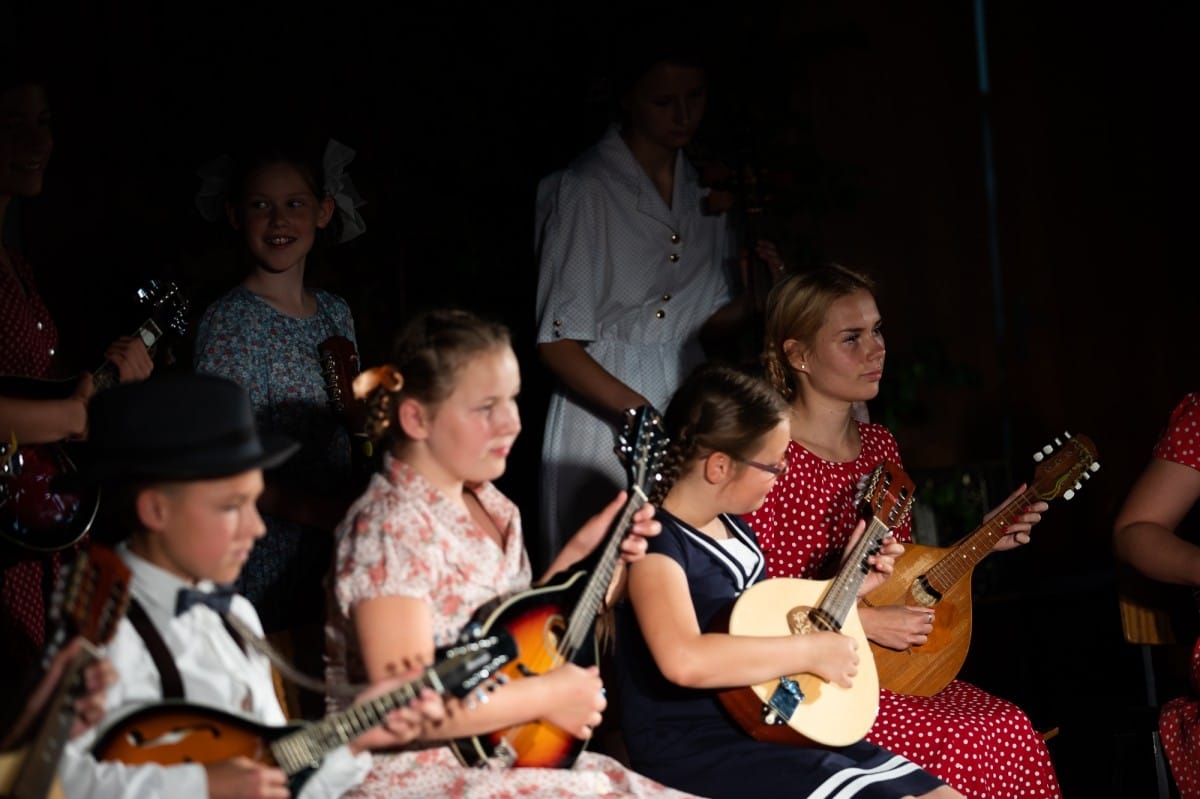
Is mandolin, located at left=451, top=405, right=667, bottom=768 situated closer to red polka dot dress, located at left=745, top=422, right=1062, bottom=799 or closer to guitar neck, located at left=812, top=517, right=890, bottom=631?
guitar neck, located at left=812, top=517, right=890, bottom=631

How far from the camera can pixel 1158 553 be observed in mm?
3445

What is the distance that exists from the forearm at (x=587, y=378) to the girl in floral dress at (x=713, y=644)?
44cm

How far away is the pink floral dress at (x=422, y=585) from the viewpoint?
92.8 inches

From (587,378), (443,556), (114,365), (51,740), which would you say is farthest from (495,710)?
(587,378)

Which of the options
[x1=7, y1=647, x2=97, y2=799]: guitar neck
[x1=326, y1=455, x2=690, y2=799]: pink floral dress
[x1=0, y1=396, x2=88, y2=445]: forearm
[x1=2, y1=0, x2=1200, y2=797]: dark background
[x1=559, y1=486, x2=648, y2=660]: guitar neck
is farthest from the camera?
[x1=2, y1=0, x2=1200, y2=797]: dark background

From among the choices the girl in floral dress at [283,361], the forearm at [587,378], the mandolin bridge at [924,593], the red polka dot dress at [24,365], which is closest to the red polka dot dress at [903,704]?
the mandolin bridge at [924,593]

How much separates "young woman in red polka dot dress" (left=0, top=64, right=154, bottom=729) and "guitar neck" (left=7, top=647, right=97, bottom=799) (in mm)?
1107

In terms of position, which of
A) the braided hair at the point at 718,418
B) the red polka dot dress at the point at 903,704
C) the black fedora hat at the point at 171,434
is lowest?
the red polka dot dress at the point at 903,704

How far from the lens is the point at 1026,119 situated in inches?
278

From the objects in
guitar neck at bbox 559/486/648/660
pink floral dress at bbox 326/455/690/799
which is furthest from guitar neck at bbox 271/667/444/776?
guitar neck at bbox 559/486/648/660

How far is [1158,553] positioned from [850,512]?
734 mm

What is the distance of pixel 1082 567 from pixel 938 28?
2.70m

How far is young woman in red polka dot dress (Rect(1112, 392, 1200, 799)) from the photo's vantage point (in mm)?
3393

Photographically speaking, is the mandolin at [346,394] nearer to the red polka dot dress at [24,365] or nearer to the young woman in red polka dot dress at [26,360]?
the young woman in red polka dot dress at [26,360]
